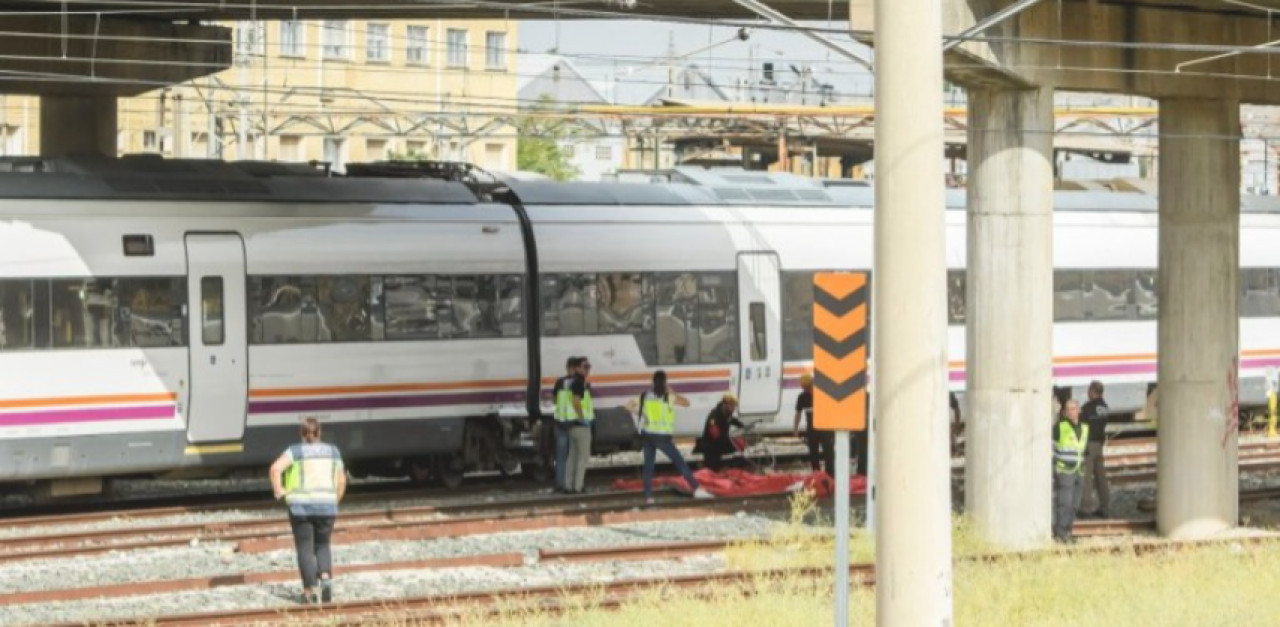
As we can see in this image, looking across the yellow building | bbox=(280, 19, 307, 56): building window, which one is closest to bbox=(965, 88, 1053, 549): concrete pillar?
the yellow building

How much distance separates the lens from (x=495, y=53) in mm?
73312

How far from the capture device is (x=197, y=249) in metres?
24.5

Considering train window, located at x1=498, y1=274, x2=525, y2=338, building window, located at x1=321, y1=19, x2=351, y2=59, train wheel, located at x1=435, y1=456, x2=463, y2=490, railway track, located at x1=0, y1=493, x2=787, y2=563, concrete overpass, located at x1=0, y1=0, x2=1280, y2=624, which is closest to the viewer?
railway track, located at x1=0, y1=493, x2=787, y2=563

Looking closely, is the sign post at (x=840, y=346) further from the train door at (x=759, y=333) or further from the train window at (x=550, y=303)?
the train door at (x=759, y=333)

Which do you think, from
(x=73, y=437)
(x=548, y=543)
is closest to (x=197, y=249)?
(x=73, y=437)

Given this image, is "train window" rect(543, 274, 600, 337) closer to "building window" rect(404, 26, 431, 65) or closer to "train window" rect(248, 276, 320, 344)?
"train window" rect(248, 276, 320, 344)

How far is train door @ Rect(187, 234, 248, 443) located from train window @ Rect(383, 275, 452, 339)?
1911 mm

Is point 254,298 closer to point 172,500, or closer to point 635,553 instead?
point 172,500

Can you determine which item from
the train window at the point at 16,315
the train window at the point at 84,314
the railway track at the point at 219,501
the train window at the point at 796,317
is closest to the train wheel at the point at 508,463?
the railway track at the point at 219,501

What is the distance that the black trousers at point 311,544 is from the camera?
1788 cm

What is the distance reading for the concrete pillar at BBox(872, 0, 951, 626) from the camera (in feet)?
35.7

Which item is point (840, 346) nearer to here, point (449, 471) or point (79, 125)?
point (449, 471)

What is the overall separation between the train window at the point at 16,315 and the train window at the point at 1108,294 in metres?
15.7

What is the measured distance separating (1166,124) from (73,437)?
11900 mm
